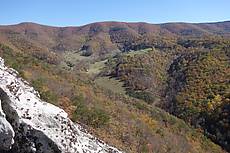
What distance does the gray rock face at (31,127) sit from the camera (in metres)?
10.3

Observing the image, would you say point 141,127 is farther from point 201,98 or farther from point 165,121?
point 201,98

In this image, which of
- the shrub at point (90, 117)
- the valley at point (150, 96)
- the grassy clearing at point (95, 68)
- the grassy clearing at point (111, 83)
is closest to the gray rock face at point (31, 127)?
the valley at point (150, 96)

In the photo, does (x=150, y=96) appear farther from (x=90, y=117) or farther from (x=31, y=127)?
(x=31, y=127)

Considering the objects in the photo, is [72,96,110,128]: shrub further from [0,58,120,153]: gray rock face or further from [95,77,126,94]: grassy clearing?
[95,77,126,94]: grassy clearing

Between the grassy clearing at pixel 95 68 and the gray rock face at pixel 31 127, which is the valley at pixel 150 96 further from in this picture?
the gray rock face at pixel 31 127

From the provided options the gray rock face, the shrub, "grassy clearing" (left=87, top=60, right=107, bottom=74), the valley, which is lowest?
"grassy clearing" (left=87, top=60, right=107, bottom=74)

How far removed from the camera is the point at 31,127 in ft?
33.7

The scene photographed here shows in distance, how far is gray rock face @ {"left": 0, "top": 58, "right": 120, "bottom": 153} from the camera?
33.7ft

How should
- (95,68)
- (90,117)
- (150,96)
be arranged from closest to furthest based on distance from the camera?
(90,117) → (150,96) → (95,68)

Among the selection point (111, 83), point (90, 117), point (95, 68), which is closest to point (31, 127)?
point (90, 117)

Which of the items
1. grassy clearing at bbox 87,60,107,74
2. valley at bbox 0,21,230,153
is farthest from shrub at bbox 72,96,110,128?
grassy clearing at bbox 87,60,107,74

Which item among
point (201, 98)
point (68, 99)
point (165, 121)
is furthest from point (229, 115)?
point (68, 99)

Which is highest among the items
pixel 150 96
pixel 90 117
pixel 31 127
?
pixel 31 127

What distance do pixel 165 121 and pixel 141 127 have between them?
18653mm
